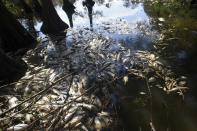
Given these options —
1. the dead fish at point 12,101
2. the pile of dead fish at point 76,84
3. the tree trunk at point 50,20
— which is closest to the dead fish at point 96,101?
the pile of dead fish at point 76,84

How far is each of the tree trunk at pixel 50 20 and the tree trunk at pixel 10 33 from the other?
6.42 feet

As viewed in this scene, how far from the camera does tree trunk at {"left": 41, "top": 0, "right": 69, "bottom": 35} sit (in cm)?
698

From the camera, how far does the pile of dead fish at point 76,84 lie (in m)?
2.10

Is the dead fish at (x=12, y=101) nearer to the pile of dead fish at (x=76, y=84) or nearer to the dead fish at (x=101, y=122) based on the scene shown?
the pile of dead fish at (x=76, y=84)

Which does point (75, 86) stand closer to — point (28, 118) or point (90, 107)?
point (90, 107)

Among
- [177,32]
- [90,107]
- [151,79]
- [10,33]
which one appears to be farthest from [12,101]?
[177,32]

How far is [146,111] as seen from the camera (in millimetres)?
Answer: 2150

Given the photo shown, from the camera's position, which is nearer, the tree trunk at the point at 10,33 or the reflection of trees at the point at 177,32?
the reflection of trees at the point at 177,32

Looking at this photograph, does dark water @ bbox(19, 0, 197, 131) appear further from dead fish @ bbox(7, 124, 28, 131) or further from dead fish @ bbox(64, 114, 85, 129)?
dead fish @ bbox(7, 124, 28, 131)

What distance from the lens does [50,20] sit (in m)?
7.13

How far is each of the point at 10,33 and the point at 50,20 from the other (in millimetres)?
2578

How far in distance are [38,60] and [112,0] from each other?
12.7 metres

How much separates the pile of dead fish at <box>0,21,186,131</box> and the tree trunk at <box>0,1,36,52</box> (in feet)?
3.10

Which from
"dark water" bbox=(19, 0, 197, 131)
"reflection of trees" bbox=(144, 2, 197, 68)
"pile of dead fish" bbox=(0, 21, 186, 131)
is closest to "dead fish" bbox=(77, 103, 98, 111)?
"pile of dead fish" bbox=(0, 21, 186, 131)
